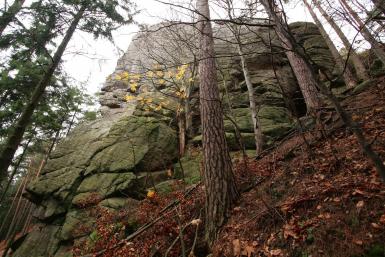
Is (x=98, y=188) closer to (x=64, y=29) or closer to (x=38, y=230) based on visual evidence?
(x=38, y=230)

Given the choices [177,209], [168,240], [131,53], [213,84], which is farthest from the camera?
[131,53]

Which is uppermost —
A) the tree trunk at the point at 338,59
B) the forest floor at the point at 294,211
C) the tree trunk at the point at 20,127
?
the tree trunk at the point at 338,59

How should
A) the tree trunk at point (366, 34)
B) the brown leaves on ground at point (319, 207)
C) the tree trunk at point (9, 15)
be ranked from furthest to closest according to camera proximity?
the tree trunk at point (9, 15), the tree trunk at point (366, 34), the brown leaves on ground at point (319, 207)

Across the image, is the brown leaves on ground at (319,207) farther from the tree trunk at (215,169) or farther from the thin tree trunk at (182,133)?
the thin tree trunk at (182,133)

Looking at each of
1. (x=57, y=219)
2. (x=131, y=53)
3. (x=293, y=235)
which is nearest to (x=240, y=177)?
(x=293, y=235)

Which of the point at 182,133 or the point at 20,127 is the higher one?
the point at 182,133

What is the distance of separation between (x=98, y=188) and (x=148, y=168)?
76.4 inches

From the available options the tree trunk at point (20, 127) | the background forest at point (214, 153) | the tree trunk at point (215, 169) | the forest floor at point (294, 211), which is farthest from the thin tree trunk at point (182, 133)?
the tree trunk at point (20, 127)

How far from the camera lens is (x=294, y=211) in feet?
12.4

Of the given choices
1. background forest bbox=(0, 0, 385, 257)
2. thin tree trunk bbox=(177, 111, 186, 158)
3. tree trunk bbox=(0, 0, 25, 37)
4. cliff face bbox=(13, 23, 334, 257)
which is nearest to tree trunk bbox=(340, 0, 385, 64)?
background forest bbox=(0, 0, 385, 257)

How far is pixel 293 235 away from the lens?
10.8 feet

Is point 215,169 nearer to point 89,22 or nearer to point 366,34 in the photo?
point 366,34

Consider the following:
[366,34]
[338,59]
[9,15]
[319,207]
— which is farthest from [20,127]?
[338,59]

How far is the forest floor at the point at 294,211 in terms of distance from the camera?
3039 mm
